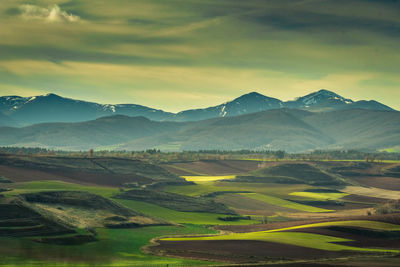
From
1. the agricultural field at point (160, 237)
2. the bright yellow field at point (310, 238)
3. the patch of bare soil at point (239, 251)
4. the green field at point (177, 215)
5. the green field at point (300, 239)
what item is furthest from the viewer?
the green field at point (177, 215)

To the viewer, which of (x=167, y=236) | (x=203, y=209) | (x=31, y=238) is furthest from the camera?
(x=203, y=209)

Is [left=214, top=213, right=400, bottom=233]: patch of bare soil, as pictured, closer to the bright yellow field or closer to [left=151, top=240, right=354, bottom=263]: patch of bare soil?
the bright yellow field

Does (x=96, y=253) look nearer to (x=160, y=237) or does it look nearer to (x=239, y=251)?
(x=239, y=251)

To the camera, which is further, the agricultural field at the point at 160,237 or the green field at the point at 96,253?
the agricultural field at the point at 160,237

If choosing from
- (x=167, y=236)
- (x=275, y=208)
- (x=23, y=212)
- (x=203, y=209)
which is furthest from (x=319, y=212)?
(x=23, y=212)

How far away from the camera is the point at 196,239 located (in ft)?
382

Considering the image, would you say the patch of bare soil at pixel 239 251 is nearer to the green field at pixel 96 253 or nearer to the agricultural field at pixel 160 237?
the agricultural field at pixel 160 237

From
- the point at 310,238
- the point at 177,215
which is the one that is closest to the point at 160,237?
the point at 310,238

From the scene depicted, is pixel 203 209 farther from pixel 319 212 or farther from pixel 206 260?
pixel 206 260

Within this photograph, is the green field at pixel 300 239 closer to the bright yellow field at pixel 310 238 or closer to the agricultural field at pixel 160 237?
the bright yellow field at pixel 310 238

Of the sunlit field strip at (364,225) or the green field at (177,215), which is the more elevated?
the sunlit field strip at (364,225)

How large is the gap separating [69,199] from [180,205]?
142 feet

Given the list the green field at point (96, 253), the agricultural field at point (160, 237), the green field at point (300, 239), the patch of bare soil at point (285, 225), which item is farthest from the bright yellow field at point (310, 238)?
the green field at point (96, 253)

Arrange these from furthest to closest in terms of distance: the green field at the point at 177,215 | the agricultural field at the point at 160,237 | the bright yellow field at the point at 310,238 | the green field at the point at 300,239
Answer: the green field at the point at 177,215
the bright yellow field at the point at 310,238
the green field at the point at 300,239
the agricultural field at the point at 160,237
